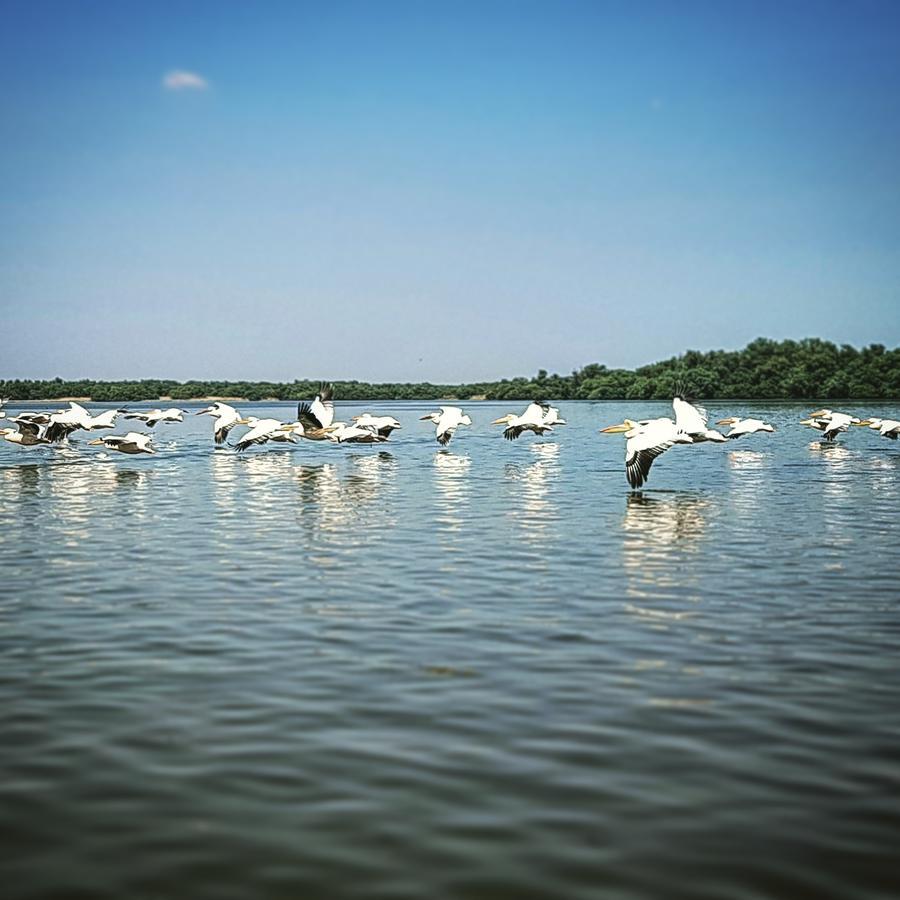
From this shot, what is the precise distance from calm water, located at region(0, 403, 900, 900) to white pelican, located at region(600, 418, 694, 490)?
13.5 ft

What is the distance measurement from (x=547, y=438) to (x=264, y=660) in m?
32.4

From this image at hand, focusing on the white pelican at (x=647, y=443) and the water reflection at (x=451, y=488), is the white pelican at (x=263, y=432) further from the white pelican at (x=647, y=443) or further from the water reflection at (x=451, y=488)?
the white pelican at (x=647, y=443)

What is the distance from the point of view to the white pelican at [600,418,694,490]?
18.4 meters

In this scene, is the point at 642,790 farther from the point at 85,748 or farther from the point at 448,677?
the point at 85,748

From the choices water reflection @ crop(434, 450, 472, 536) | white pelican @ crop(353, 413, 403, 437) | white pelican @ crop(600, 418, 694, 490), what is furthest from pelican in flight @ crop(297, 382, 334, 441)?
white pelican @ crop(600, 418, 694, 490)

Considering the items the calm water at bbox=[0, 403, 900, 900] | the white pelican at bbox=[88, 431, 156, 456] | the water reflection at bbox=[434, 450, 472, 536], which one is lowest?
the water reflection at bbox=[434, 450, 472, 536]

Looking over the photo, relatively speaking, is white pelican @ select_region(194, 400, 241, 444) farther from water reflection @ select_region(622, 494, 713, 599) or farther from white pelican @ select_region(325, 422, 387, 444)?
water reflection @ select_region(622, 494, 713, 599)

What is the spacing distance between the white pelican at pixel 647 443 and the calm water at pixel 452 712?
13.5 feet

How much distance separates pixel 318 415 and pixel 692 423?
37.5ft

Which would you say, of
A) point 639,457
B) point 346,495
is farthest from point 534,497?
point 346,495

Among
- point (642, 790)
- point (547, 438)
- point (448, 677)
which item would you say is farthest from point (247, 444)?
point (642, 790)

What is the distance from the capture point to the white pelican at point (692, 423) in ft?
64.2

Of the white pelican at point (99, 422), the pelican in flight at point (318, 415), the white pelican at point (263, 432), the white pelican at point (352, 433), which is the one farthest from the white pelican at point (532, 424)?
the white pelican at point (99, 422)

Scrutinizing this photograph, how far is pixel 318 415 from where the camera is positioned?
28.4 meters
